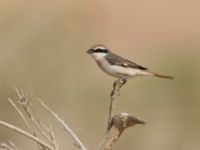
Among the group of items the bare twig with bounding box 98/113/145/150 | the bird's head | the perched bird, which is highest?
the bare twig with bounding box 98/113/145/150

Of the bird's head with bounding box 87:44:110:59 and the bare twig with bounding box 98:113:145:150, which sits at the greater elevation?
the bare twig with bounding box 98:113:145:150

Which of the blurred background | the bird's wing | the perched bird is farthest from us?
the blurred background

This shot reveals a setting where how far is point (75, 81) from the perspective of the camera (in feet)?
26.3

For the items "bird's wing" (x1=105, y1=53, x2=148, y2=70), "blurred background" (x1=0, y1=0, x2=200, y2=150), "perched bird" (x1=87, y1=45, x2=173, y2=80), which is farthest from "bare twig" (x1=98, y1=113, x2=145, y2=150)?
"blurred background" (x1=0, y1=0, x2=200, y2=150)

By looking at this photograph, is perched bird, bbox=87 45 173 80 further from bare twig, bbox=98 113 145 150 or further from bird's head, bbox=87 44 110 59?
bare twig, bbox=98 113 145 150

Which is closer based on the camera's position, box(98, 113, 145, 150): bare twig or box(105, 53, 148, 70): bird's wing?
box(98, 113, 145, 150): bare twig

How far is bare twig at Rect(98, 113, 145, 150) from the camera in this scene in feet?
7.79

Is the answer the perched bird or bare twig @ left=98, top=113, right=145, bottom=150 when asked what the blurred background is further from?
bare twig @ left=98, top=113, right=145, bottom=150

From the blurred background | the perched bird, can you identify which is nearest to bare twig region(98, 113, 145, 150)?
the perched bird

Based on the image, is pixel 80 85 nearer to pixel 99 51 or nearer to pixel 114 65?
pixel 99 51

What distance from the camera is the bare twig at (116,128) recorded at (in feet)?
7.79

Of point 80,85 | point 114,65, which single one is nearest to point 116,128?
point 114,65

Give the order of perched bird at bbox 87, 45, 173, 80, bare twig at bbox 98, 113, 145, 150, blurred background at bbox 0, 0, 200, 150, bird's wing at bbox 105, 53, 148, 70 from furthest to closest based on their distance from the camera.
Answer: blurred background at bbox 0, 0, 200, 150 < bird's wing at bbox 105, 53, 148, 70 < perched bird at bbox 87, 45, 173, 80 < bare twig at bbox 98, 113, 145, 150

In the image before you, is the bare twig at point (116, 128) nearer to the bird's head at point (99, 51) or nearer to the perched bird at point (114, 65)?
the perched bird at point (114, 65)
